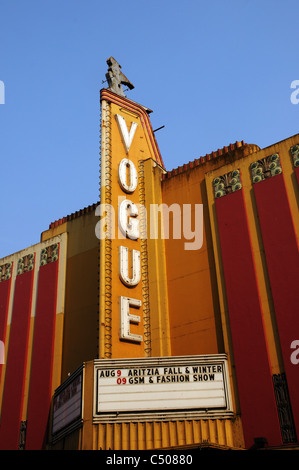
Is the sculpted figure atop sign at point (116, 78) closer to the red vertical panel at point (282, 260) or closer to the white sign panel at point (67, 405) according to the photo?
the red vertical panel at point (282, 260)

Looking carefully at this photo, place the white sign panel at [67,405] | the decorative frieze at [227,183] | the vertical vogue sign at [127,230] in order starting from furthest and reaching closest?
Result: 1. the decorative frieze at [227,183]
2. the vertical vogue sign at [127,230]
3. the white sign panel at [67,405]

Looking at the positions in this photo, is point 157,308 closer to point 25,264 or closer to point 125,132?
point 125,132

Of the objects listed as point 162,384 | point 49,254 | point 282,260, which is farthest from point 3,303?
point 282,260

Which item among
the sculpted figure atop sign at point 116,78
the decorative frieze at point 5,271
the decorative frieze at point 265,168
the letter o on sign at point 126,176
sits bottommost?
the decorative frieze at point 265,168

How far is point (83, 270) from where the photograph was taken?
21016 millimetres

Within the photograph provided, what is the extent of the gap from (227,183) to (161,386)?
23.4 feet

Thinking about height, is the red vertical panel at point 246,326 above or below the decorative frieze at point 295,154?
below

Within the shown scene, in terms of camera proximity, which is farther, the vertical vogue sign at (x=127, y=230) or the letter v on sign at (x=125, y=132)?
the letter v on sign at (x=125, y=132)

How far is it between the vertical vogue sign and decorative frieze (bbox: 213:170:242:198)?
303 centimetres

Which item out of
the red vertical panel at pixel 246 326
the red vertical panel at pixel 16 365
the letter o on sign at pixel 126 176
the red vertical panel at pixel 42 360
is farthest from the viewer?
the red vertical panel at pixel 16 365

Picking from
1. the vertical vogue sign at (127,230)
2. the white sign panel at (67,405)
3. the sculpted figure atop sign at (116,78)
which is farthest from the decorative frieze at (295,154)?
the white sign panel at (67,405)

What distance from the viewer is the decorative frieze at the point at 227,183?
58.6 feet

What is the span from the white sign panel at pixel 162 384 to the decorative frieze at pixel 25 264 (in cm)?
884
